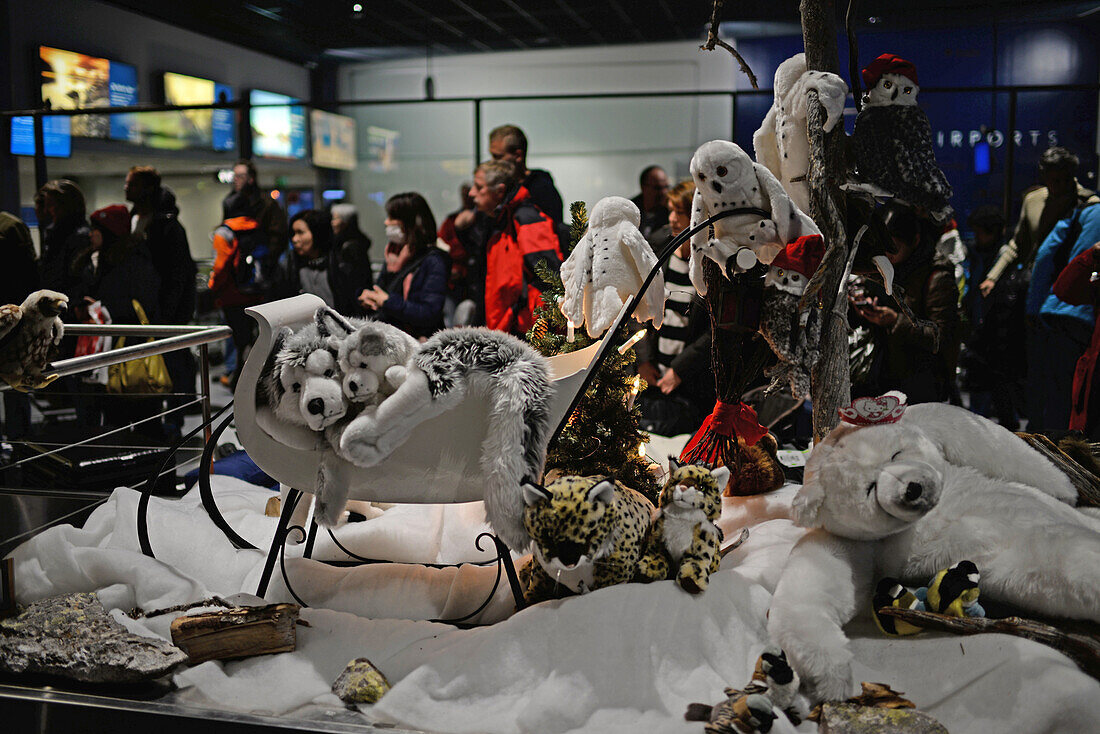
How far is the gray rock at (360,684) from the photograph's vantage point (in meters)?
1.55

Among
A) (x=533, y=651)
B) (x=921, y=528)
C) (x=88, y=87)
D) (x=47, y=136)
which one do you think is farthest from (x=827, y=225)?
(x=47, y=136)

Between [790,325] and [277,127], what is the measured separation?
157 inches

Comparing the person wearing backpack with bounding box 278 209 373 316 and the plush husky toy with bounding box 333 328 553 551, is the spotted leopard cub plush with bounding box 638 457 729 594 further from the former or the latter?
the person wearing backpack with bounding box 278 209 373 316

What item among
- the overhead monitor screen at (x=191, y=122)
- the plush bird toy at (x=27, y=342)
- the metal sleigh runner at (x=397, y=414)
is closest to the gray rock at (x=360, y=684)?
the metal sleigh runner at (x=397, y=414)

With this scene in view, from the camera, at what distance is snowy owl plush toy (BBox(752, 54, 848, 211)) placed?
6.13ft

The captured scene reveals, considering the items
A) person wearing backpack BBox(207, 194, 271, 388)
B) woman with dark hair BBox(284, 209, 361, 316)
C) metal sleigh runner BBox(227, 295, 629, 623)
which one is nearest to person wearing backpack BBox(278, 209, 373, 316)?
woman with dark hair BBox(284, 209, 361, 316)

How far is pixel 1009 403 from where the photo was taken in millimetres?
3918

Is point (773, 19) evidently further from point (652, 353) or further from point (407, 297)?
point (407, 297)

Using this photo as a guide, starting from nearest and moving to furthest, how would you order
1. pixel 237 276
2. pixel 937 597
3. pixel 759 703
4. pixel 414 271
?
pixel 759 703 < pixel 937 597 < pixel 414 271 < pixel 237 276

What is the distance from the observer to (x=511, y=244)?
3.45m

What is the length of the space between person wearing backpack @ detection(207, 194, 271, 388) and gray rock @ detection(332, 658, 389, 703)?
3.27 metres

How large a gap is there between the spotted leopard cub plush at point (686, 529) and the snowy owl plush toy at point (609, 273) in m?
0.51

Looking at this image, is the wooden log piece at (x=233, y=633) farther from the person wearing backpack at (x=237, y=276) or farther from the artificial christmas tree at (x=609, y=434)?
the person wearing backpack at (x=237, y=276)

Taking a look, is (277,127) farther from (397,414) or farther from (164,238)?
(397,414)
